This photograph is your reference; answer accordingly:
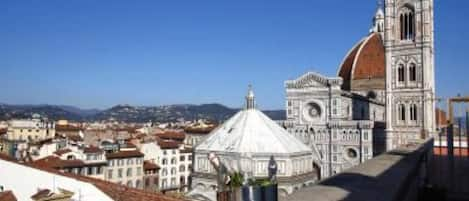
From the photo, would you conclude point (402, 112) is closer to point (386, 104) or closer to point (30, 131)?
point (386, 104)

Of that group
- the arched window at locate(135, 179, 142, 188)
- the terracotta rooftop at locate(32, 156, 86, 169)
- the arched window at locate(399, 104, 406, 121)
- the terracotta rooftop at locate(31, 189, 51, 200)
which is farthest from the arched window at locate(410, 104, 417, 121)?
the terracotta rooftop at locate(31, 189, 51, 200)

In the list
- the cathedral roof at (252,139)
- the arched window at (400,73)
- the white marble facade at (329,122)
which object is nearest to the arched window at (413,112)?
the arched window at (400,73)

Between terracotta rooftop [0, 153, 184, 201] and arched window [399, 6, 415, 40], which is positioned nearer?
terracotta rooftop [0, 153, 184, 201]

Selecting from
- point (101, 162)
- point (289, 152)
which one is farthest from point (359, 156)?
point (101, 162)

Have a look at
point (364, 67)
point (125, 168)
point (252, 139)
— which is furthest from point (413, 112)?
point (125, 168)

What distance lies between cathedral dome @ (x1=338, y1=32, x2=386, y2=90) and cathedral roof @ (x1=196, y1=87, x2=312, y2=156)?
17.5m

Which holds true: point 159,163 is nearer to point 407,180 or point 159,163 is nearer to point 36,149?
point 36,149

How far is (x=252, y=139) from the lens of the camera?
23531mm

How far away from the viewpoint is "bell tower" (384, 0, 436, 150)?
105 ft

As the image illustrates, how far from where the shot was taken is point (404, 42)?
33625mm

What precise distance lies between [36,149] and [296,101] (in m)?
20.9

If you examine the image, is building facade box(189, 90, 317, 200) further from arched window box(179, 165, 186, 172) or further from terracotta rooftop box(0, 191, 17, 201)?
arched window box(179, 165, 186, 172)

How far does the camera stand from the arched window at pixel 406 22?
33.8m

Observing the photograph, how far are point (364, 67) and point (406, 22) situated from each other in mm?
7214
